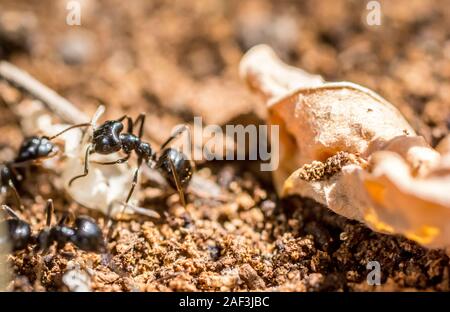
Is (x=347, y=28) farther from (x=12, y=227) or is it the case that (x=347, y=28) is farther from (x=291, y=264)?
(x=12, y=227)

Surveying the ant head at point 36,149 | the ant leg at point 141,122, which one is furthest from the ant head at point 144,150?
the ant head at point 36,149

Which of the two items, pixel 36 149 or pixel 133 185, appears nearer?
pixel 133 185

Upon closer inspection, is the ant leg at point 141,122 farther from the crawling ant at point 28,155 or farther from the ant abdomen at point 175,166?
the crawling ant at point 28,155

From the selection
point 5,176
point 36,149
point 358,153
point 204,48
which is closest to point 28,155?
point 36,149

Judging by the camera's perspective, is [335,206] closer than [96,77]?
Yes

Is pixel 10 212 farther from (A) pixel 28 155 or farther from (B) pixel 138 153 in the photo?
(B) pixel 138 153
